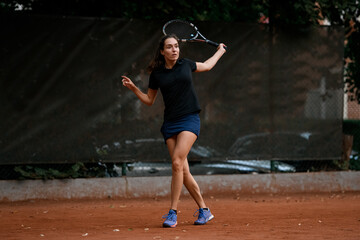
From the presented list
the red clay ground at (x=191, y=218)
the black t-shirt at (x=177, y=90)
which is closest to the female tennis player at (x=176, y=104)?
the black t-shirt at (x=177, y=90)

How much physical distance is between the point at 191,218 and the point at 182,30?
2.17m

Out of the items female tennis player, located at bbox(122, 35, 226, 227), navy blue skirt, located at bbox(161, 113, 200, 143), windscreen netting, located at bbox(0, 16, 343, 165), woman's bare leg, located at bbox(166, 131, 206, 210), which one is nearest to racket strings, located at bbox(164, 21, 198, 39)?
female tennis player, located at bbox(122, 35, 226, 227)

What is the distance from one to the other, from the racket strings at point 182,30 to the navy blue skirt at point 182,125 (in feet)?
3.61

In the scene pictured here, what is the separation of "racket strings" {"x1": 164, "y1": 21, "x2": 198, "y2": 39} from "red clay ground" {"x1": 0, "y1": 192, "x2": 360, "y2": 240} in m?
2.10

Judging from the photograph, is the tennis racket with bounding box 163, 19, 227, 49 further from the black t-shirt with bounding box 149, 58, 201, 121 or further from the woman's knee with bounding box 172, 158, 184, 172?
the woman's knee with bounding box 172, 158, 184, 172

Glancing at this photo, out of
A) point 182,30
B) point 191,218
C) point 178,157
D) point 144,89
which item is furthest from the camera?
point 144,89

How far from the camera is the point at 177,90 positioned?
6.29m

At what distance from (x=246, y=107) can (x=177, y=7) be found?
184 cm

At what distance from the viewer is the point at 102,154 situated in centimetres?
892

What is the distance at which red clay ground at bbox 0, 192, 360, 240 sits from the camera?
19.5ft

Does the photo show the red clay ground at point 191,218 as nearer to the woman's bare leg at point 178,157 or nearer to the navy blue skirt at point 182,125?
the woman's bare leg at point 178,157

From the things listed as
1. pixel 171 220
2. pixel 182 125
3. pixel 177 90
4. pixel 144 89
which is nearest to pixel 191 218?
pixel 171 220

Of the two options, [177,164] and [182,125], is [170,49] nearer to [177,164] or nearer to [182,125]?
[182,125]

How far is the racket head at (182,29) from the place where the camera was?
7.02 metres
